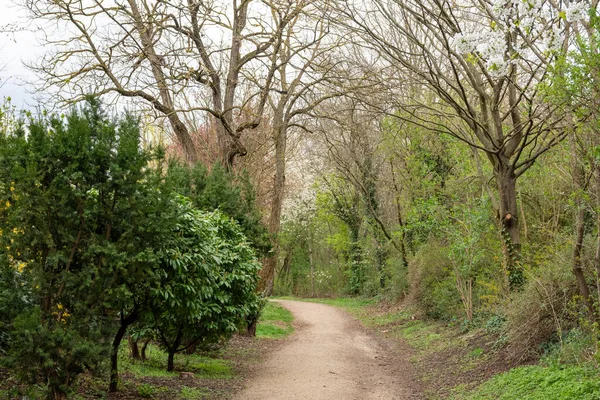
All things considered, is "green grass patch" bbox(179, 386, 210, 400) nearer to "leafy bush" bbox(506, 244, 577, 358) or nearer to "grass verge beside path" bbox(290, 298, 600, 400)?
"grass verge beside path" bbox(290, 298, 600, 400)

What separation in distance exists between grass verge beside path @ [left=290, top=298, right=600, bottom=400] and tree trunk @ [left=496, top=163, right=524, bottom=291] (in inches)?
55.5

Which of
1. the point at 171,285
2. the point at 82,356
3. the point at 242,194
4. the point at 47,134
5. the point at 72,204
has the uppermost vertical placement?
the point at 242,194

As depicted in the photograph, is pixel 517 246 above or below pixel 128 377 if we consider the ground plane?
above

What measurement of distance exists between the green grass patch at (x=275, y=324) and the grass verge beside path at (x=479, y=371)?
3563 millimetres

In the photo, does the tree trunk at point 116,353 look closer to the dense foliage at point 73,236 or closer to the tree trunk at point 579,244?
the dense foliage at point 73,236

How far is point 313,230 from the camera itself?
42750 mm

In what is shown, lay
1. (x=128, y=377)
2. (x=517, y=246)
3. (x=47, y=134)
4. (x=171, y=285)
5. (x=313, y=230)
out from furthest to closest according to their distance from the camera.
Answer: (x=313, y=230)
(x=517, y=246)
(x=128, y=377)
(x=171, y=285)
(x=47, y=134)

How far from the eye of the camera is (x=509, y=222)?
1234 centimetres

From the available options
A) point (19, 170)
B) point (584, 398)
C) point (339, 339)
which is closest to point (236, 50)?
point (339, 339)

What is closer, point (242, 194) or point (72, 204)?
point (72, 204)

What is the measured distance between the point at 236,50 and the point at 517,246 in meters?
9.91

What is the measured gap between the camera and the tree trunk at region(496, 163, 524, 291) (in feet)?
39.7

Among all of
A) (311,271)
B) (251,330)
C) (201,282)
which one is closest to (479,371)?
(201,282)

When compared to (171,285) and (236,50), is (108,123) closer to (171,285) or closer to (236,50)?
(171,285)
